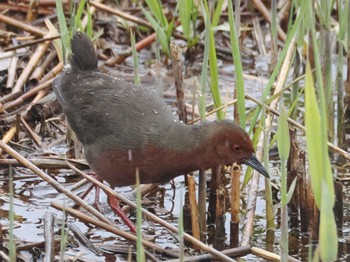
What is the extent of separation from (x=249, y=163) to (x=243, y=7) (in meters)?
3.85

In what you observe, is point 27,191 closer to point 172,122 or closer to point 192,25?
point 172,122

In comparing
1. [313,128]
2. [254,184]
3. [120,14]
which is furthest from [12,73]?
[313,128]

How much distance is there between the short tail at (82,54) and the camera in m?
4.89

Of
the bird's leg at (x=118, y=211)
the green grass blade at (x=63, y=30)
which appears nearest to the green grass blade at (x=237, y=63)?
the bird's leg at (x=118, y=211)

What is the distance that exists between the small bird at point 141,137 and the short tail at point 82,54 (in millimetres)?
172

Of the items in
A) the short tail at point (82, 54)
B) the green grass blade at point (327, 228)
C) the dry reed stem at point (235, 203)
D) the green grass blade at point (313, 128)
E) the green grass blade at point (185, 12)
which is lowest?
the green grass blade at point (327, 228)

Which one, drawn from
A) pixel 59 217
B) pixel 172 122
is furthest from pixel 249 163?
pixel 59 217

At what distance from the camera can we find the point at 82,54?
4.89m

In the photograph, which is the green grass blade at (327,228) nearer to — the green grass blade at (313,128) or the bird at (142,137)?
the green grass blade at (313,128)

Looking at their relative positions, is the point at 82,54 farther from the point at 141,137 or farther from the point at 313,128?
the point at 313,128

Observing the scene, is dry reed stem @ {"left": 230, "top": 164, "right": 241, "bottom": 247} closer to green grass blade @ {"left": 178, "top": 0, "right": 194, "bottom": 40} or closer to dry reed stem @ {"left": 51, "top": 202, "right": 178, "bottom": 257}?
dry reed stem @ {"left": 51, "top": 202, "right": 178, "bottom": 257}

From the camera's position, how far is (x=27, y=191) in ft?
17.0

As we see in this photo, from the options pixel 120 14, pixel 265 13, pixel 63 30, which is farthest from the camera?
pixel 265 13

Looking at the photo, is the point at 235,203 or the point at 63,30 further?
the point at 63,30
